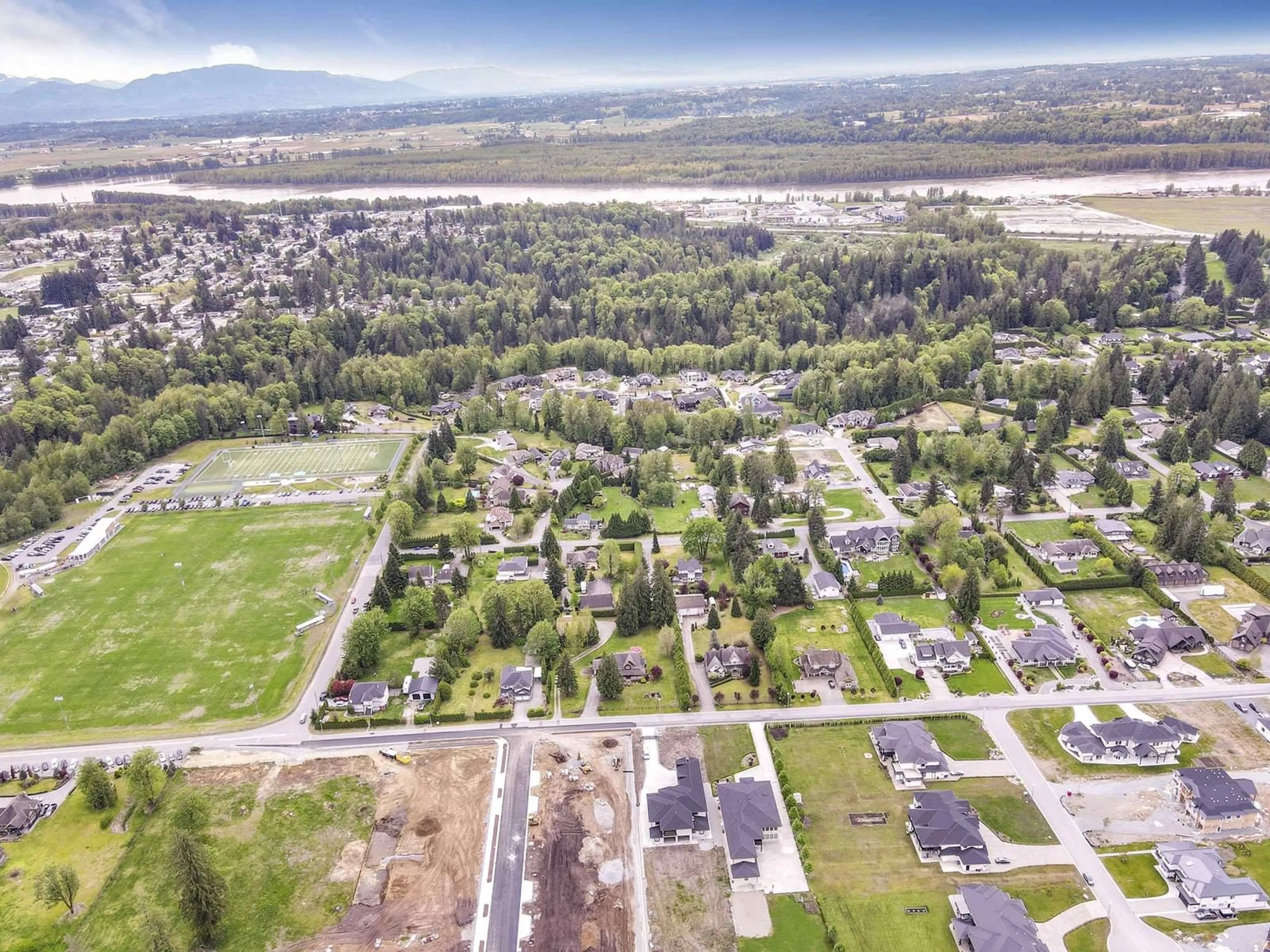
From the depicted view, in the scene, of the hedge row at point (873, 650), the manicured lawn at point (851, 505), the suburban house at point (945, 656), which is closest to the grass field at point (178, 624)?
the hedge row at point (873, 650)

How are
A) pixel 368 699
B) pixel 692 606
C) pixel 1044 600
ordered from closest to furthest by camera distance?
pixel 368 699 → pixel 1044 600 → pixel 692 606

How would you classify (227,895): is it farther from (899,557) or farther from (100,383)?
(100,383)

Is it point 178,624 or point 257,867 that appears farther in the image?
point 178,624

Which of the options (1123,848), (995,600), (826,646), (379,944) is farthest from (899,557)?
(379,944)

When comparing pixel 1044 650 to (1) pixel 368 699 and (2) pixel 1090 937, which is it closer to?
(2) pixel 1090 937

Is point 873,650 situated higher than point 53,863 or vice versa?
point 873,650

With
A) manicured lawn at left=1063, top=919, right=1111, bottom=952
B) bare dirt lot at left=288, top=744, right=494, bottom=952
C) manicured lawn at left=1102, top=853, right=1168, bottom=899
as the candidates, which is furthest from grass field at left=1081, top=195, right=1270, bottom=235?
bare dirt lot at left=288, top=744, right=494, bottom=952

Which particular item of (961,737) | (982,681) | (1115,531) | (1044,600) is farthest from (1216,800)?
(1115,531)

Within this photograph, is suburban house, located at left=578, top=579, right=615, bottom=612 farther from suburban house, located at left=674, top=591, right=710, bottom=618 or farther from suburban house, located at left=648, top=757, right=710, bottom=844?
suburban house, located at left=648, top=757, right=710, bottom=844

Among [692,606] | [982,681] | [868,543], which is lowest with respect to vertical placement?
[982,681]
